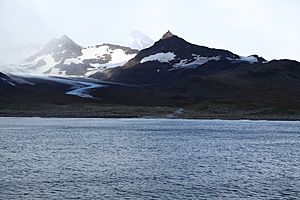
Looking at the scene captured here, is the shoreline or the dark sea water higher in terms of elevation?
the shoreline

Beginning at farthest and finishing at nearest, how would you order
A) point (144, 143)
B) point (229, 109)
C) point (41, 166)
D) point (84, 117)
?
1. point (229, 109)
2. point (84, 117)
3. point (144, 143)
4. point (41, 166)

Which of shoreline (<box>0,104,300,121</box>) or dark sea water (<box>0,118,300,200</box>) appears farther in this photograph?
shoreline (<box>0,104,300,121</box>)

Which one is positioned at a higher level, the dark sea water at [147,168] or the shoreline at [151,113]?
the shoreline at [151,113]

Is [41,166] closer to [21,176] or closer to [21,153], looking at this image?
[21,176]

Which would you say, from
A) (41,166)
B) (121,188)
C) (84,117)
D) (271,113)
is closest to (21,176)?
(41,166)

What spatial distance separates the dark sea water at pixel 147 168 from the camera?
127ft

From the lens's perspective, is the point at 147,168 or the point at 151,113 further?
the point at 151,113

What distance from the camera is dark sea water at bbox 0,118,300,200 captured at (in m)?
38.7

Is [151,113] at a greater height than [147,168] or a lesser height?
greater

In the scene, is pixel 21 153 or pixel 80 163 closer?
pixel 80 163

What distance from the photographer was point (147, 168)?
165 feet

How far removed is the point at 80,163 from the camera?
53281 millimetres

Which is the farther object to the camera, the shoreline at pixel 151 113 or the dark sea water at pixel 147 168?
the shoreline at pixel 151 113

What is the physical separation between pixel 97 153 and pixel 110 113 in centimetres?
10239
